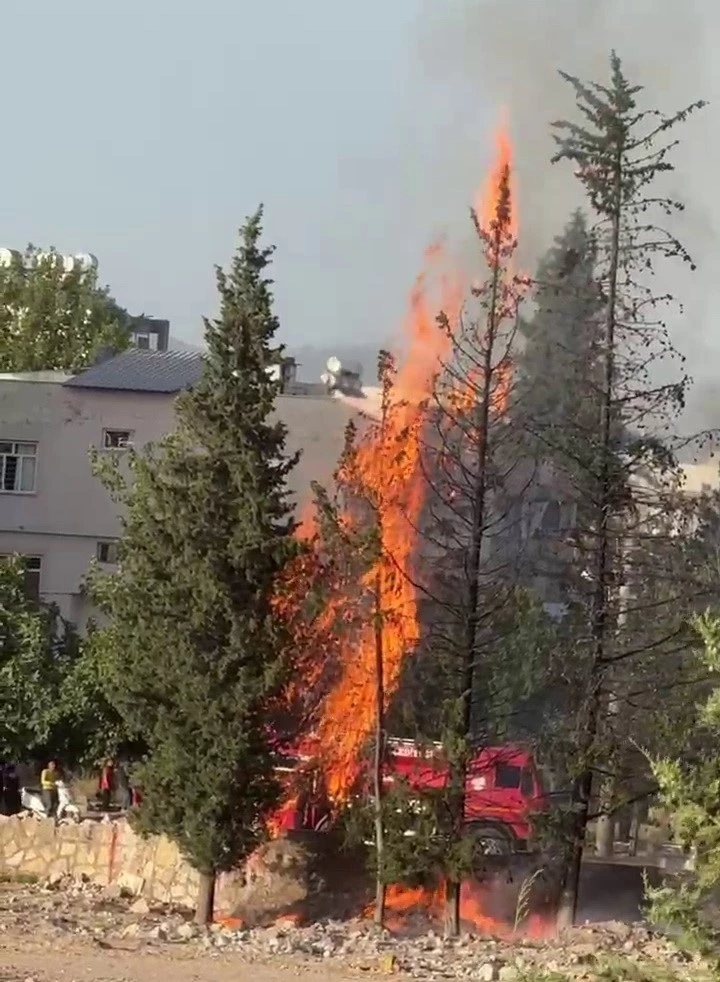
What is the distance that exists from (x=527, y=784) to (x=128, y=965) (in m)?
12.2

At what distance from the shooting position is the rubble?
22.6m

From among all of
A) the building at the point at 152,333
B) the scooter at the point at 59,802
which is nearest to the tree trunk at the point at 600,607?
the scooter at the point at 59,802

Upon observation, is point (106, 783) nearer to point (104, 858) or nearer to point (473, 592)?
point (104, 858)

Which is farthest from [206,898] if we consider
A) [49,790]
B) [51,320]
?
[51,320]

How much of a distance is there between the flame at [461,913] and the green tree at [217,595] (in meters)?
2.91

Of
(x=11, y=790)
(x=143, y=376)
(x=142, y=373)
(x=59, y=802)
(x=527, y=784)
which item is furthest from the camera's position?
(x=142, y=373)

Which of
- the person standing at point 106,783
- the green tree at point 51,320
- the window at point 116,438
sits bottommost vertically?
the person standing at point 106,783

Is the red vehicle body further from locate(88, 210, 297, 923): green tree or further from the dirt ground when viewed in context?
the dirt ground

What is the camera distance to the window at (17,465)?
4928 cm

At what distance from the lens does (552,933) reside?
28.4m

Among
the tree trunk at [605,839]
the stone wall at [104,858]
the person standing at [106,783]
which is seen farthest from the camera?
the tree trunk at [605,839]

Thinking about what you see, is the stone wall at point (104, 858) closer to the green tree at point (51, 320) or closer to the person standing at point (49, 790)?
the person standing at point (49, 790)

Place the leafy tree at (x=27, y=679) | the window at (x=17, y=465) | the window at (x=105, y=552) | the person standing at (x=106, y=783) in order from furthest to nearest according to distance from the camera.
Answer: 1. the window at (x=17, y=465)
2. the window at (x=105, y=552)
3. the person standing at (x=106, y=783)
4. the leafy tree at (x=27, y=679)

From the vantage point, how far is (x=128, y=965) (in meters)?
21.8
